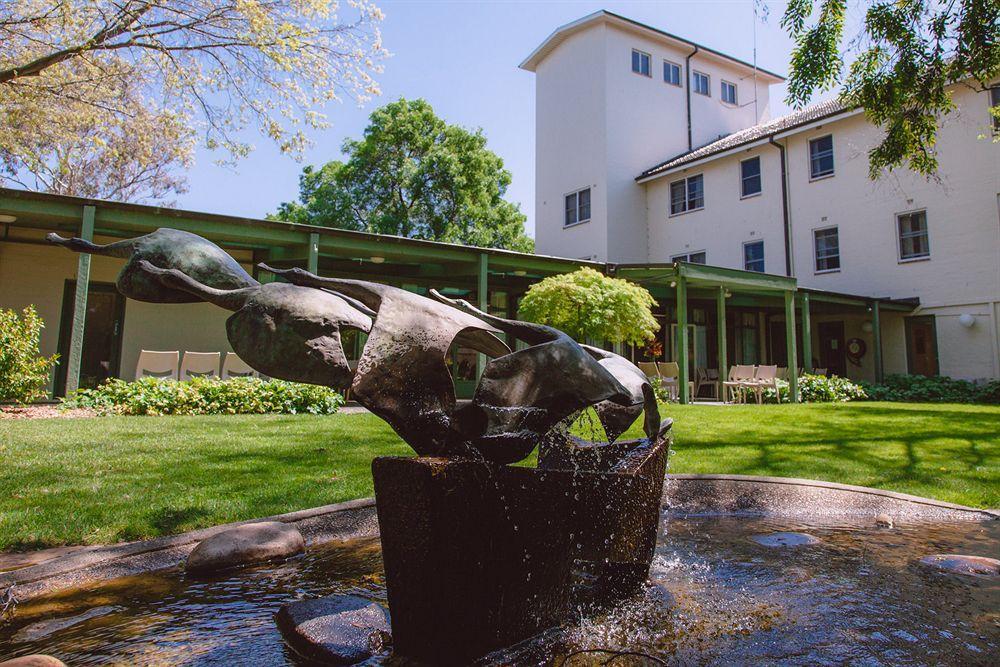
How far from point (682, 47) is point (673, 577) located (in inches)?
1017

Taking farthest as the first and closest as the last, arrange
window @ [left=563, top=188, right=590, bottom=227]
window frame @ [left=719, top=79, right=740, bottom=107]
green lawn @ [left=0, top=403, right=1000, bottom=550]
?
window frame @ [left=719, top=79, right=740, bottom=107]
window @ [left=563, top=188, right=590, bottom=227]
green lawn @ [left=0, top=403, right=1000, bottom=550]

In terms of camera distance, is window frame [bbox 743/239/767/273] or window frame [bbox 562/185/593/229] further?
window frame [bbox 562/185/593/229]

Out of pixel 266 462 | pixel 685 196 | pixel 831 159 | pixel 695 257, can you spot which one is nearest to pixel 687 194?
pixel 685 196

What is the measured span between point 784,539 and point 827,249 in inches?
740

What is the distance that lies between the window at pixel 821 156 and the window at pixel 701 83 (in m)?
7.22

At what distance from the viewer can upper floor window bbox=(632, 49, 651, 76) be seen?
75.9 ft

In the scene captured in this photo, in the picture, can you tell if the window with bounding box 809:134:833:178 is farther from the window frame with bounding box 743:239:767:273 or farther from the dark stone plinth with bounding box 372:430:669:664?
the dark stone plinth with bounding box 372:430:669:664

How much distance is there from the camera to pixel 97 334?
13297mm

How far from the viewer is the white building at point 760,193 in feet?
53.9

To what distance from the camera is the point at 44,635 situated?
213cm

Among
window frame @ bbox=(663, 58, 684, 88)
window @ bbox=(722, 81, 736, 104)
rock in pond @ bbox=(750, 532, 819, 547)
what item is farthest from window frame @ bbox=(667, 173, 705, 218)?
rock in pond @ bbox=(750, 532, 819, 547)

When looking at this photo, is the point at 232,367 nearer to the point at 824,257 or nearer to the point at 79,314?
the point at 79,314

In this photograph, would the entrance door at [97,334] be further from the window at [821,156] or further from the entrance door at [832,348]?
the entrance door at [832,348]

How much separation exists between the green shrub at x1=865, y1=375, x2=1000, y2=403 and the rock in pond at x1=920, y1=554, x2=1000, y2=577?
1529 cm
